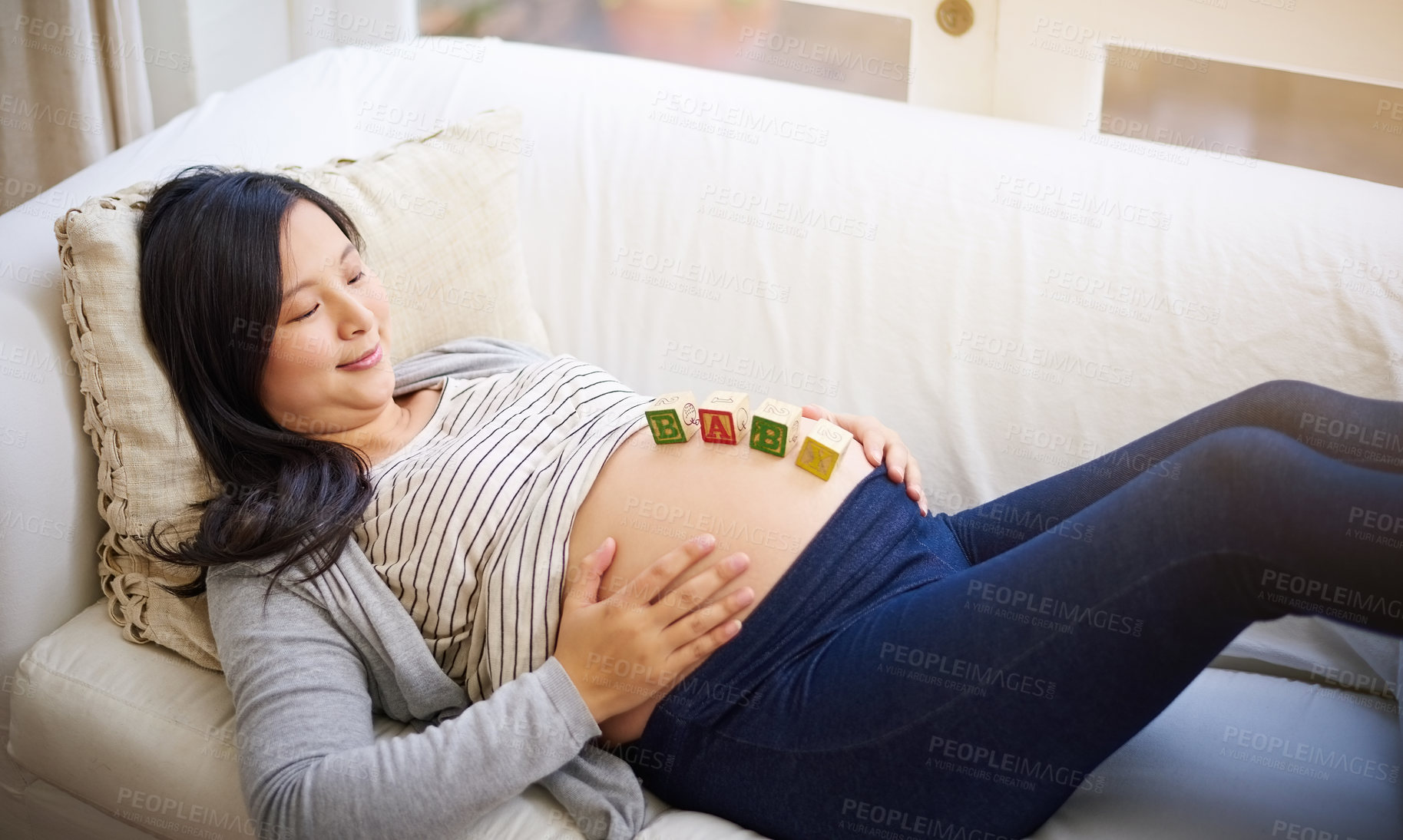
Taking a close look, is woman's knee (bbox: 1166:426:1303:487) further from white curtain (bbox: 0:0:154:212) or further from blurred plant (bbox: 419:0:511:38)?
blurred plant (bbox: 419:0:511:38)

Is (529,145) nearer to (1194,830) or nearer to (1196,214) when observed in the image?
(1196,214)

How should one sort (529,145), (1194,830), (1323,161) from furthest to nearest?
1. (1323,161)
2. (529,145)
3. (1194,830)

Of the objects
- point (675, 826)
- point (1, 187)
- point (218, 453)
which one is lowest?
point (675, 826)

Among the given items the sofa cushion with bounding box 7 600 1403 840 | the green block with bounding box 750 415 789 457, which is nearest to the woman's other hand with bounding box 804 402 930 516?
the green block with bounding box 750 415 789 457

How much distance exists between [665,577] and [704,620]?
0.06 metres

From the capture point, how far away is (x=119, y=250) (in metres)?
1.16

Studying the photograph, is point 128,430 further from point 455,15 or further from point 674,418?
point 455,15

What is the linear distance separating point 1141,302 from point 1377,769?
0.68 meters

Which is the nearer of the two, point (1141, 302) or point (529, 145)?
point (1141, 302)

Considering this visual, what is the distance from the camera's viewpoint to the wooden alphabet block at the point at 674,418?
1.14 meters

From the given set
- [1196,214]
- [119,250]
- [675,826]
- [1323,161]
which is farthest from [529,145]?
[1323,161]

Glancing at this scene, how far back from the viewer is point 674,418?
3.74 feet

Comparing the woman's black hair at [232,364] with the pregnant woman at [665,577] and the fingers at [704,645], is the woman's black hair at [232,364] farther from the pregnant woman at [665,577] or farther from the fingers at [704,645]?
the fingers at [704,645]

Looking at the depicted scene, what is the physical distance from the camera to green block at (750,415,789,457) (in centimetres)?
112
